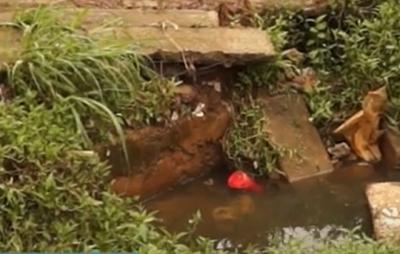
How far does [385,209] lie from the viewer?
4922 millimetres

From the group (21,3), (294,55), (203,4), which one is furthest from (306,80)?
(21,3)

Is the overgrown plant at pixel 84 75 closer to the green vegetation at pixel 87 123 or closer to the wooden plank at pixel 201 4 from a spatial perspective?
the green vegetation at pixel 87 123

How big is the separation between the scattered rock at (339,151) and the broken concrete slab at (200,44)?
1.87 feet

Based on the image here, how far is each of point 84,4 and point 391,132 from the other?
165 centimetres

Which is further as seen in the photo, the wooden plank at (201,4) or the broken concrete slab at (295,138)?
the wooden plank at (201,4)

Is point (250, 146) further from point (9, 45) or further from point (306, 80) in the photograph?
point (9, 45)

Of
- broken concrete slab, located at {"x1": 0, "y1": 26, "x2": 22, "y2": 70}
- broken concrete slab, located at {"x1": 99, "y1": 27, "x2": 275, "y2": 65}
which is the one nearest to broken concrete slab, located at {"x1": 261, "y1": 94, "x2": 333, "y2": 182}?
broken concrete slab, located at {"x1": 99, "y1": 27, "x2": 275, "y2": 65}

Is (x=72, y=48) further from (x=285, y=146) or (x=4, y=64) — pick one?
(x=285, y=146)

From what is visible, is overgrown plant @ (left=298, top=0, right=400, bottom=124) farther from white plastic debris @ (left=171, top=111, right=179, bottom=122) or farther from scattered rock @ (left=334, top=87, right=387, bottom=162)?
white plastic debris @ (left=171, top=111, right=179, bottom=122)

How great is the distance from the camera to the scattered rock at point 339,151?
5648mm

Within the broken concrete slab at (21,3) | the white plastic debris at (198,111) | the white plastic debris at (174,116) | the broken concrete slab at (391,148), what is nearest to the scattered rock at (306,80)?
the broken concrete slab at (391,148)

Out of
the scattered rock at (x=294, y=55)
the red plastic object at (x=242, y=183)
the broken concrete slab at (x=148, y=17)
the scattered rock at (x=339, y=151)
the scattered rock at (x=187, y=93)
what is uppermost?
the broken concrete slab at (x=148, y=17)

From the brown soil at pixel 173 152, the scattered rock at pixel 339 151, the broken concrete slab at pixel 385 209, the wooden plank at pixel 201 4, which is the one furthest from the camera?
the wooden plank at pixel 201 4

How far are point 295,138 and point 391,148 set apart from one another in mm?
472
